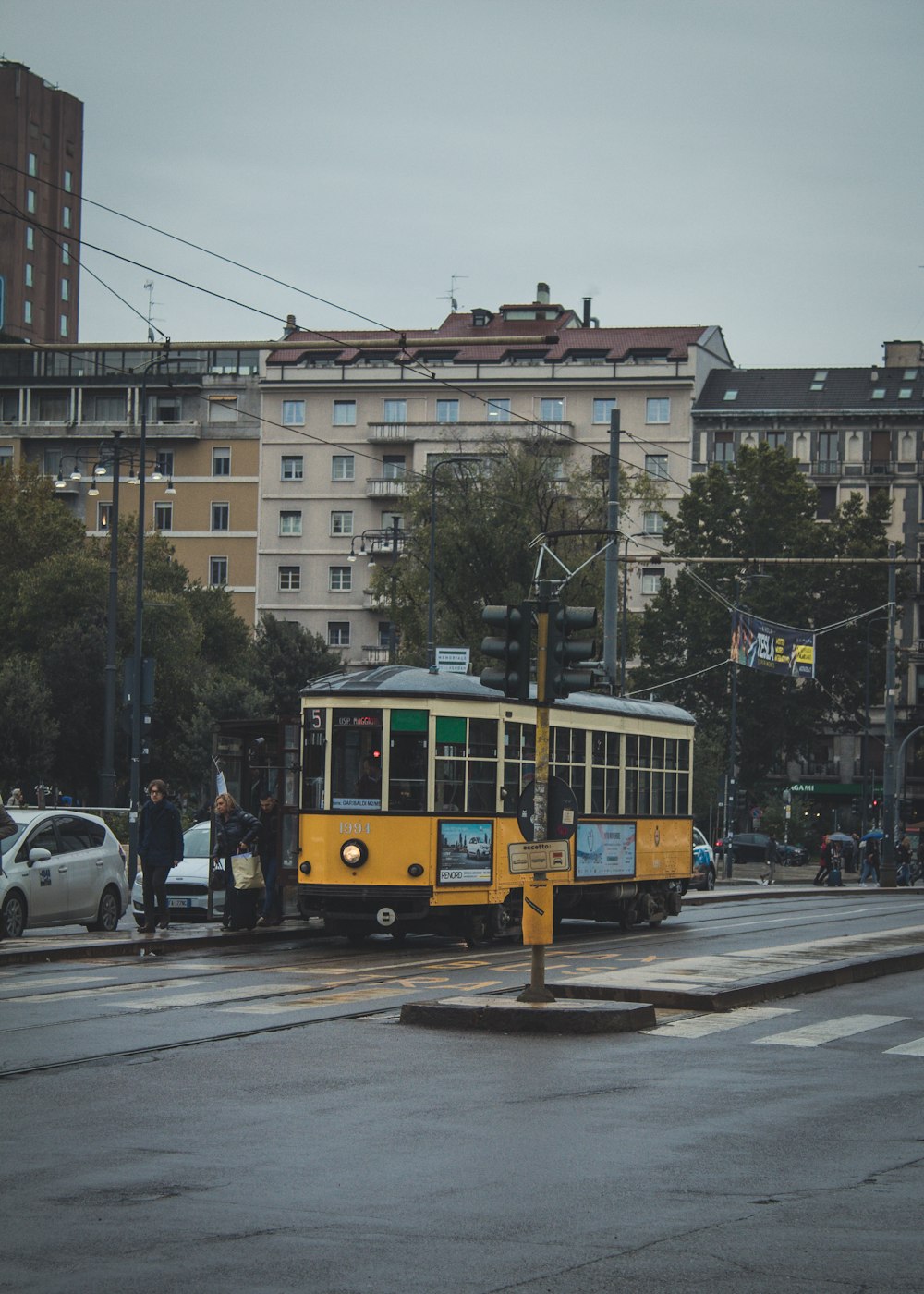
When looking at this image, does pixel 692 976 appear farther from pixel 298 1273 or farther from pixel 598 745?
pixel 298 1273

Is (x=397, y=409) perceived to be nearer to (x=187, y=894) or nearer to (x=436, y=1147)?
(x=187, y=894)

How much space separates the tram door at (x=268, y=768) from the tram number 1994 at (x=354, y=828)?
0.66 m

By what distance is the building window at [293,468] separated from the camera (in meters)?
95.0

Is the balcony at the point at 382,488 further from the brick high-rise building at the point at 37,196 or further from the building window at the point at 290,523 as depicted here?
the brick high-rise building at the point at 37,196

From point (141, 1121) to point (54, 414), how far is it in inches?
3688

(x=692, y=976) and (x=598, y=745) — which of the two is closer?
(x=692, y=976)

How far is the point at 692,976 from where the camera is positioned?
1712 centimetres

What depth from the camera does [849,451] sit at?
301 ft

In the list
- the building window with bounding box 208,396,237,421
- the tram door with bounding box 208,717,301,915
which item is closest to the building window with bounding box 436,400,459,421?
the building window with bounding box 208,396,237,421

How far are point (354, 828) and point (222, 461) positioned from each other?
253 ft

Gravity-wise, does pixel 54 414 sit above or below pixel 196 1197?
above

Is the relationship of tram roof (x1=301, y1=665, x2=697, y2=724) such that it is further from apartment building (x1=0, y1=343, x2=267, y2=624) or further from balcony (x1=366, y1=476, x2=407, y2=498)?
apartment building (x1=0, y1=343, x2=267, y2=624)

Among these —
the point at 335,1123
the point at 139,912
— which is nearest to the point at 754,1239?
the point at 335,1123

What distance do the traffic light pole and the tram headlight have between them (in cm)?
625
